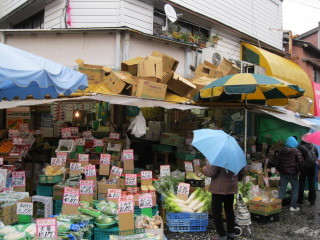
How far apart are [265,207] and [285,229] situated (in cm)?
63

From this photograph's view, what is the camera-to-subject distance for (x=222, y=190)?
584 centimetres

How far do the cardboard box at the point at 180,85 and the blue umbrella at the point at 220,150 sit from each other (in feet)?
11.7

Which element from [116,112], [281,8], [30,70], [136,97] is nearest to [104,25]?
[116,112]

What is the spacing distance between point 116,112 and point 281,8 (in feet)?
41.5

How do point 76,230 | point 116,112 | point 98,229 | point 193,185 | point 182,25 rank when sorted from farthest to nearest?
point 182,25, point 116,112, point 193,185, point 98,229, point 76,230

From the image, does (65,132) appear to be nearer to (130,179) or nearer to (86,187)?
(130,179)

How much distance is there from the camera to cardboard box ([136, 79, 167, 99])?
8289mm

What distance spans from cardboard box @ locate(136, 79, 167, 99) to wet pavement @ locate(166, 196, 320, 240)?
11.3 ft

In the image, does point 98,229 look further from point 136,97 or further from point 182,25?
point 182,25

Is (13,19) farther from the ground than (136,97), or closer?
farther from the ground

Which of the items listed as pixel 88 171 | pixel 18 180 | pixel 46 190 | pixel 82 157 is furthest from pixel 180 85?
pixel 18 180

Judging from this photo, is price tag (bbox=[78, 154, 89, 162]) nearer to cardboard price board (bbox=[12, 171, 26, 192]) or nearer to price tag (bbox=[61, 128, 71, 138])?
price tag (bbox=[61, 128, 71, 138])

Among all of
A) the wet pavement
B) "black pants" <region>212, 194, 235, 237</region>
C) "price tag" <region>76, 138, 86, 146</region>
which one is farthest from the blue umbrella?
"price tag" <region>76, 138, 86, 146</region>

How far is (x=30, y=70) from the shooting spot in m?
4.18
